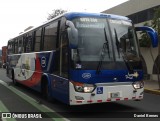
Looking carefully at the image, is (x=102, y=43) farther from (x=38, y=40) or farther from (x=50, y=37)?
(x=38, y=40)

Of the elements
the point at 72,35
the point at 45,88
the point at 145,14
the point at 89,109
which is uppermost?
the point at 145,14

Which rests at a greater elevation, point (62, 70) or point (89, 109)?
point (62, 70)

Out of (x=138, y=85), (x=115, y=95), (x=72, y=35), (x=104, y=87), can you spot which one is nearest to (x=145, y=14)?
(x=138, y=85)

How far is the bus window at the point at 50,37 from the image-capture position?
11.4 meters

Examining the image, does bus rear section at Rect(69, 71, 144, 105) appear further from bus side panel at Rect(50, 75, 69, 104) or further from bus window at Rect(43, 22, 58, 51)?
bus window at Rect(43, 22, 58, 51)

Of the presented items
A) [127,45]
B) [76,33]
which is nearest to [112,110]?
[127,45]

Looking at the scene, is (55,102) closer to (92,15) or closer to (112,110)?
(112,110)

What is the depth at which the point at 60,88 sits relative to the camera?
10312 millimetres

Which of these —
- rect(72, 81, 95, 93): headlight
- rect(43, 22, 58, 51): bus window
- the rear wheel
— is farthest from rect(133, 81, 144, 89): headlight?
the rear wheel

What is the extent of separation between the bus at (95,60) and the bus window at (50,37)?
0.41ft

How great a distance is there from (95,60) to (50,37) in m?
2.98

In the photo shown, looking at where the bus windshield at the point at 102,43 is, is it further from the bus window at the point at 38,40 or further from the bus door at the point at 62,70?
the bus window at the point at 38,40

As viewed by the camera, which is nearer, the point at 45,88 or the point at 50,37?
the point at 50,37

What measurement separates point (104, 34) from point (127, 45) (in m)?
0.84
